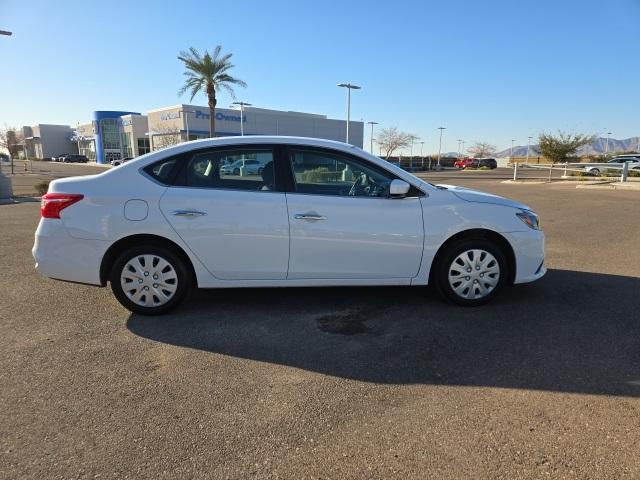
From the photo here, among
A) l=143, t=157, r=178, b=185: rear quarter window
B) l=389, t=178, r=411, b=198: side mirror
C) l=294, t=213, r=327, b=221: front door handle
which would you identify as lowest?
l=294, t=213, r=327, b=221: front door handle

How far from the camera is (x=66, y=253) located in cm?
416

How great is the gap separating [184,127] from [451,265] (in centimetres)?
6106

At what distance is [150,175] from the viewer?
4.23 metres

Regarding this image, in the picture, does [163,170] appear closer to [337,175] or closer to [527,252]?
[337,175]

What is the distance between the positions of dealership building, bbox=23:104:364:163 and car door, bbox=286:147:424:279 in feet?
180

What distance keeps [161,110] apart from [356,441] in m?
69.2

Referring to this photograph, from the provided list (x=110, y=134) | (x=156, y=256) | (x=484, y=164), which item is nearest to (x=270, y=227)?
(x=156, y=256)

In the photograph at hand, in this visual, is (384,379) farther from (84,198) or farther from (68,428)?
(84,198)

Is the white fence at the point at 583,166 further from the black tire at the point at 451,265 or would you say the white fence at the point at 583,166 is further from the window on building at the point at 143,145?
the window on building at the point at 143,145

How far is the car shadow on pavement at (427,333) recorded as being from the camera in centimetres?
326

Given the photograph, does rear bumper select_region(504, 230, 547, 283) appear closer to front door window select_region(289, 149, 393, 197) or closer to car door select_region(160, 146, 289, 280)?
front door window select_region(289, 149, 393, 197)

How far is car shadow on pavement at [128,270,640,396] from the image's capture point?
3256mm

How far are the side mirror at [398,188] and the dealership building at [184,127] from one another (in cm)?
5522

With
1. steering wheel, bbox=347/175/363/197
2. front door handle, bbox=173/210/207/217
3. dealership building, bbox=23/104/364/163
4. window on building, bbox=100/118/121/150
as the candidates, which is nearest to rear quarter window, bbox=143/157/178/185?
front door handle, bbox=173/210/207/217
